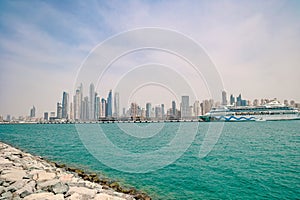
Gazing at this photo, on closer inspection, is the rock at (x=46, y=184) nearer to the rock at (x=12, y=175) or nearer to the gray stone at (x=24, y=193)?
the gray stone at (x=24, y=193)

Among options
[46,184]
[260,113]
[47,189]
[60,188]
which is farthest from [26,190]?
[260,113]

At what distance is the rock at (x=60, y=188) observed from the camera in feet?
27.3

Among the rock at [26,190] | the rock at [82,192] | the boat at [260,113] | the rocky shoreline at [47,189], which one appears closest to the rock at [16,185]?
the rocky shoreline at [47,189]

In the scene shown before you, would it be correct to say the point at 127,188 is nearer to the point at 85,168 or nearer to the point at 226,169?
the point at 85,168

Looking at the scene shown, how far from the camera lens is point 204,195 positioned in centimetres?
1005

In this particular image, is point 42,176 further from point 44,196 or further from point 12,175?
point 44,196

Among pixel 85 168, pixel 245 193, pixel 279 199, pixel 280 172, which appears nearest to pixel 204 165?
pixel 280 172

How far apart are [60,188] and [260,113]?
372ft

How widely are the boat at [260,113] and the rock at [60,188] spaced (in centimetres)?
11009

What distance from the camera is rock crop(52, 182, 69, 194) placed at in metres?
8.33

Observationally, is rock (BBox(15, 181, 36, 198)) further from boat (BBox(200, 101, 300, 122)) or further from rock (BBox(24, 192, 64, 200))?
boat (BBox(200, 101, 300, 122))

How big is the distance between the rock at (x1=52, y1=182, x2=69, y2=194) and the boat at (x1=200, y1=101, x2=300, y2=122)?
11009 centimetres

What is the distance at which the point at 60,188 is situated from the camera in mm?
8586

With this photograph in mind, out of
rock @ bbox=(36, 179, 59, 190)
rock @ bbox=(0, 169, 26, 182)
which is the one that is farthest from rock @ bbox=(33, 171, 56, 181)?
rock @ bbox=(36, 179, 59, 190)
